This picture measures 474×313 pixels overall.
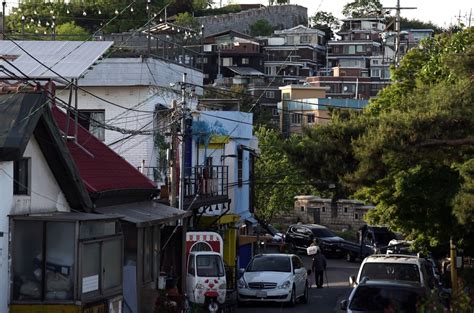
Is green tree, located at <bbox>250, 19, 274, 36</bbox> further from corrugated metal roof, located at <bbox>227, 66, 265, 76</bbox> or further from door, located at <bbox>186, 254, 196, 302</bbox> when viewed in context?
door, located at <bbox>186, 254, 196, 302</bbox>

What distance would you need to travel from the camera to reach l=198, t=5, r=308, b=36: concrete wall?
496 ft

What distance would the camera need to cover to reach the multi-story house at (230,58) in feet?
434

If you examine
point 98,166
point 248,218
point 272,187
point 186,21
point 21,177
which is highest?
point 186,21

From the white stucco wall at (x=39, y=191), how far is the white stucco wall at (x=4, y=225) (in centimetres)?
29

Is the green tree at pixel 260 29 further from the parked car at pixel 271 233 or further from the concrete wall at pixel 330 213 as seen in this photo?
the parked car at pixel 271 233

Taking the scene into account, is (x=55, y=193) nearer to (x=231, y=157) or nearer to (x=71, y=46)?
(x=71, y=46)

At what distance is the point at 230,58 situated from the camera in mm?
135125

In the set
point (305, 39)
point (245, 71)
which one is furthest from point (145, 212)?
point (305, 39)

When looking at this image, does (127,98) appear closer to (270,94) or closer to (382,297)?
(382,297)

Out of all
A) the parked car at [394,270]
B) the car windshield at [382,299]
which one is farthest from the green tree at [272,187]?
the car windshield at [382,299]

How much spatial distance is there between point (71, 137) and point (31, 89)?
3.88m

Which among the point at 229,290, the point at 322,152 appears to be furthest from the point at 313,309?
the point at 322,152

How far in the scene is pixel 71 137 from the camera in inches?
1029

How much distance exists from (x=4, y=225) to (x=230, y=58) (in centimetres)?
11573
